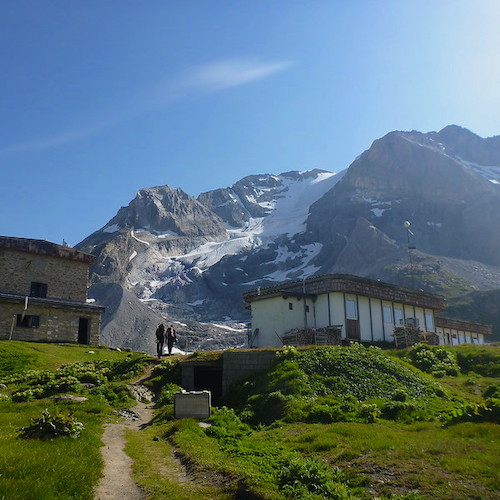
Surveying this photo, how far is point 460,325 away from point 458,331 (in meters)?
0.79

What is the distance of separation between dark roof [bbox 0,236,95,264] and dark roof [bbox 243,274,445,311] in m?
19.1

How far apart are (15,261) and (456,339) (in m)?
50.1

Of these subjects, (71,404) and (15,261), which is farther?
(15,261)

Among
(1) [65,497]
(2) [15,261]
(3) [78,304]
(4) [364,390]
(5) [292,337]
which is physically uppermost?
(2) [15,261]

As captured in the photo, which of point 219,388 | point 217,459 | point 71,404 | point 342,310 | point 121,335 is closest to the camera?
point 217,459

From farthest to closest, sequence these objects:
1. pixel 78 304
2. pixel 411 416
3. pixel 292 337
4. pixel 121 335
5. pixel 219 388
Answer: pixel 121 335 → pixel 78 304 → pixel 292 337 → pixel 219 388 → pixel 411 416

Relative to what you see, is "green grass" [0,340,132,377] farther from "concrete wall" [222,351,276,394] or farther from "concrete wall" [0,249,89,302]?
"concrete wall" [222,351,276,394]

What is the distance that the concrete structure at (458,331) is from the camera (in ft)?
192

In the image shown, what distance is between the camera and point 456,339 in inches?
2410

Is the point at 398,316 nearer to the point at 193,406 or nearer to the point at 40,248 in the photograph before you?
the point at 193,406

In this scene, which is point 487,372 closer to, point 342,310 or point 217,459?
point 342,310

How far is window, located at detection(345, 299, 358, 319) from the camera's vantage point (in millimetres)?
40300

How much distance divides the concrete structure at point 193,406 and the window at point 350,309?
2243 centimetres

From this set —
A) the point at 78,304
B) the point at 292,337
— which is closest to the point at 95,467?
the point at 292,337
